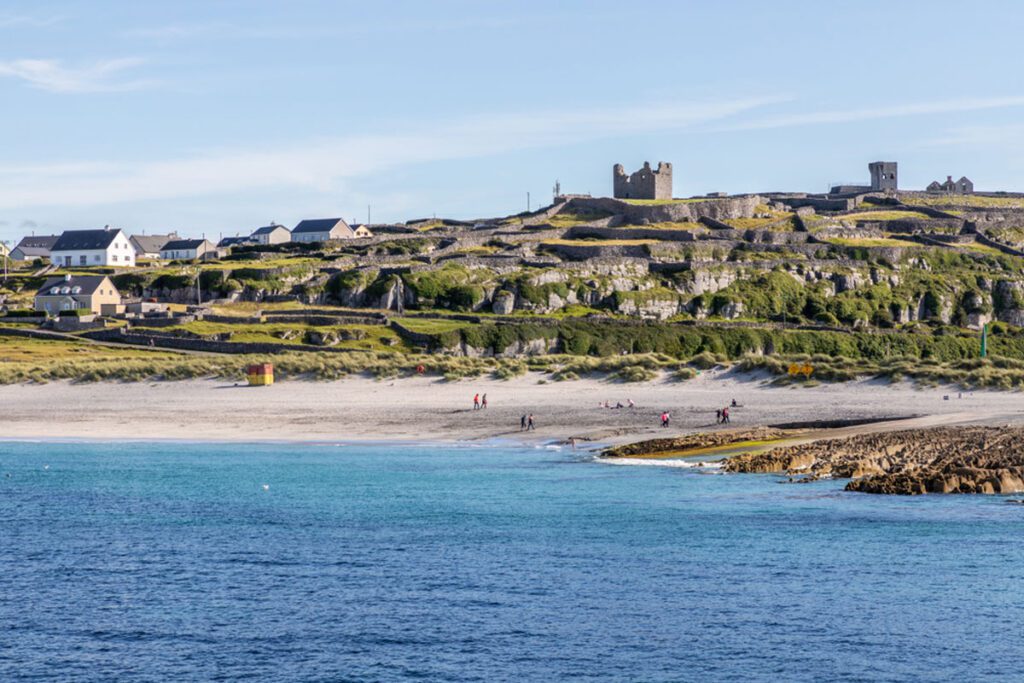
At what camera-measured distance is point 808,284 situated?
367 feet

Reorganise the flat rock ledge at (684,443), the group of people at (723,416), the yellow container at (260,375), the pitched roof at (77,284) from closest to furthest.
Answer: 1. the flat rock ledge at (684,443)
2. the group of people at (723,416)
3. the yellow container at (260,375)
4. the pitched roof at (77,284)

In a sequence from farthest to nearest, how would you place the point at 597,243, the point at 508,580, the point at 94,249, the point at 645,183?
the point at 645,183 → the point at 94,249 → the point at 597,243 → the point at 508,580

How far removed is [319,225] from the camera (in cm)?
15538

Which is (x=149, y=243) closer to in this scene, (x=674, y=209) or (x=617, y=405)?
(x=674, y=209)

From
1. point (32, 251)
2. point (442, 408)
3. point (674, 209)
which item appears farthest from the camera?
point (32, 251)

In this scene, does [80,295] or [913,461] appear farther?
[80,295]

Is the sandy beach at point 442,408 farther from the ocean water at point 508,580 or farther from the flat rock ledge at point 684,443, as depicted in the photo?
the ocean water at point 508,580

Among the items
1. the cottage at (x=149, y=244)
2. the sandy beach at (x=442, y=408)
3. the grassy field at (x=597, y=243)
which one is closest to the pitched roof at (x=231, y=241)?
the cottage at (x=149, y=244)

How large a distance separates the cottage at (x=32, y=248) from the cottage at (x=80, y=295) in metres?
62.7

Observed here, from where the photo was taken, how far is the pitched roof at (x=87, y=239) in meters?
138

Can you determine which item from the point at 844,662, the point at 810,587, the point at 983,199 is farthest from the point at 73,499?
the point at 983,199

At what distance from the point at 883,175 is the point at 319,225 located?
71.9 meters

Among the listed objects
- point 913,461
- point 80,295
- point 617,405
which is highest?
point 80,295

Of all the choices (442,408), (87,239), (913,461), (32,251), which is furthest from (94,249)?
(913,461)
